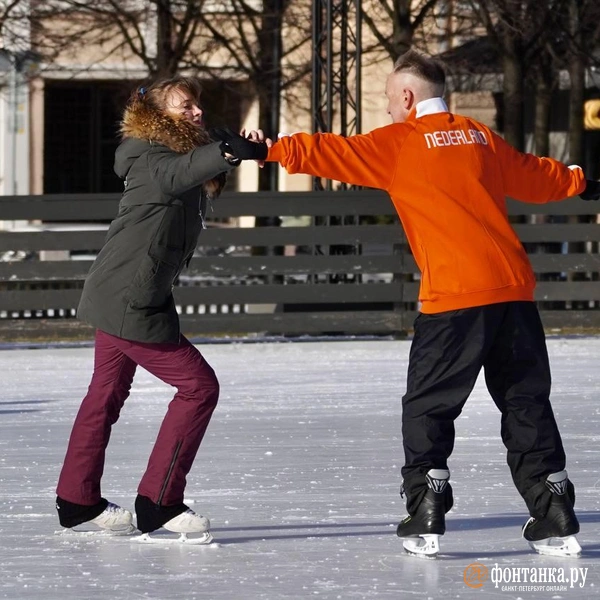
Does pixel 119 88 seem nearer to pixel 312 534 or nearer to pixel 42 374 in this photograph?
pixel 42 374

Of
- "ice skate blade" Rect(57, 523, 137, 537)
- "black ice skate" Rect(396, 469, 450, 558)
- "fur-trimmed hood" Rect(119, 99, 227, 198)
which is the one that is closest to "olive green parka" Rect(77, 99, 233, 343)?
"fur-trimmed hood" Rect(119, 99, 227, 198)

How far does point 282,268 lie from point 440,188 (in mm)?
7850

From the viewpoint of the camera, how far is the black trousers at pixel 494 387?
182 inches

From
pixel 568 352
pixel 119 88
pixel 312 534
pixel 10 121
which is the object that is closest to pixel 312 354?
pixel 568 352

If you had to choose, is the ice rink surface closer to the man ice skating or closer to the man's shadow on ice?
the man's shadow on ice

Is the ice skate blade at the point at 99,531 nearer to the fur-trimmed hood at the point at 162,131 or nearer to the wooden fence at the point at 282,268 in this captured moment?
the fur-trimmed hood at the point at 162,131

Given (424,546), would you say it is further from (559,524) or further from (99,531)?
(99,531)

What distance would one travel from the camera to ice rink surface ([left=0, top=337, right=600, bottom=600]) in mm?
4434

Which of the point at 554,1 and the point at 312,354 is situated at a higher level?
the point at 554,1

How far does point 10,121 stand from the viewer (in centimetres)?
2736

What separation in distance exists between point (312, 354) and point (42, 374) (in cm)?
221

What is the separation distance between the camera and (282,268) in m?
12.5

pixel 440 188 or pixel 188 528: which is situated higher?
pixel 440 188

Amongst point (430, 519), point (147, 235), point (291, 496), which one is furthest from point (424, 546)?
point (147, 235)
